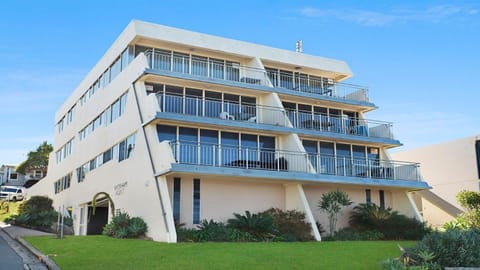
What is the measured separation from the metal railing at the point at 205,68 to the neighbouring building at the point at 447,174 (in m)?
15.3

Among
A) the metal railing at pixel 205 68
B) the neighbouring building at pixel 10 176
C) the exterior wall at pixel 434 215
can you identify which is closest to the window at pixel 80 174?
the metal railing at pixel 205 68

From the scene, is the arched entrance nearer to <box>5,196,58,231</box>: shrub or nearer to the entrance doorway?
the entrance doorway

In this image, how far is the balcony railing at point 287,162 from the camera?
24562 millimetres

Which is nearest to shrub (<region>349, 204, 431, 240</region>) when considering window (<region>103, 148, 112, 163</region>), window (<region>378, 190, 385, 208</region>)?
window (<region>378, 190, 385, 208</region>)

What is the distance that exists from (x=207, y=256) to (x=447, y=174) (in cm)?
2516

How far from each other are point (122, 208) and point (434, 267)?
54.6 feet

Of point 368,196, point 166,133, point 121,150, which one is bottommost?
point 368,196

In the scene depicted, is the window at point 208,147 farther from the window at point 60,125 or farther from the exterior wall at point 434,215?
the window at point 60,125

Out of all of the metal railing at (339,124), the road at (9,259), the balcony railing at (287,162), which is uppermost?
the metal railing at (339,124)

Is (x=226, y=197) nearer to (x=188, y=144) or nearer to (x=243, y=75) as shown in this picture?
(x=188, y=144)

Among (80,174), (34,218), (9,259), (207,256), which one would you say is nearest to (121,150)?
(80,174)

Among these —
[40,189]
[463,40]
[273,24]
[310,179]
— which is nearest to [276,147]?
[310,179]

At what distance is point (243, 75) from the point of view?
1144 inches

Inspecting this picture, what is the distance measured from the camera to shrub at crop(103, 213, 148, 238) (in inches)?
923
